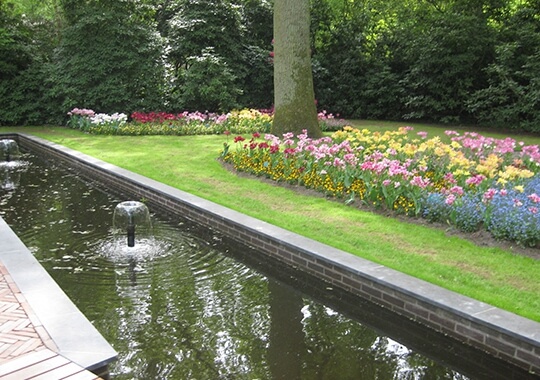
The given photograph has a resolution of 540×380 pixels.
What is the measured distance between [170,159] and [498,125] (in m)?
11.1

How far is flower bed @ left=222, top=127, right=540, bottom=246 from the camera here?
629cm

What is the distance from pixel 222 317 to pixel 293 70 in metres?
9.59

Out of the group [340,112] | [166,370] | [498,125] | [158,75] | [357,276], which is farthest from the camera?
[340,112]

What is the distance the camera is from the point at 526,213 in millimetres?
6152

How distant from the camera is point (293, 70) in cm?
1355

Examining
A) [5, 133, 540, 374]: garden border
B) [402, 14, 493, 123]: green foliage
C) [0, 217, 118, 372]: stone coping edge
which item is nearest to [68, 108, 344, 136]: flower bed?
[402, 14, 493, 123]: green foliage

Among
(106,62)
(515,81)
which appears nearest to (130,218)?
(106,62)

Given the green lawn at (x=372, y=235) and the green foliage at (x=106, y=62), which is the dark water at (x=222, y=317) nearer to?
the green lawn at (x=372, y=235)

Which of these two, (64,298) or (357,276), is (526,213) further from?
(64,298)

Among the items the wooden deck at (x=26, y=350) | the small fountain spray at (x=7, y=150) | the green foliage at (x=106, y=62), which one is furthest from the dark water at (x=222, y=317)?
the green foliage at (x=106, y=62)

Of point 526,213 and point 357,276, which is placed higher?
point 526,213

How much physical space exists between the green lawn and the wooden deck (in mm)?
3205

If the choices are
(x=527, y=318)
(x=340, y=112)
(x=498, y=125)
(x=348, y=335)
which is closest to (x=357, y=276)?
(x=348, y=335)

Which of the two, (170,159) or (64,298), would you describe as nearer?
(64,298)
